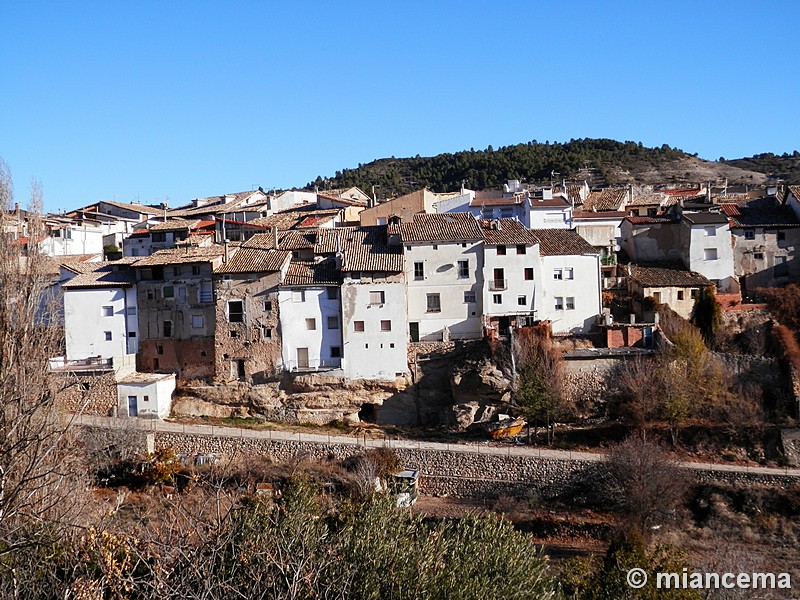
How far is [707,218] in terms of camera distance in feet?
136

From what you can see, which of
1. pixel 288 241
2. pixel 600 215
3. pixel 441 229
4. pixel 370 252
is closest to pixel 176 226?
pixel 288 241

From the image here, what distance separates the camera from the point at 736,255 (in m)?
41.7

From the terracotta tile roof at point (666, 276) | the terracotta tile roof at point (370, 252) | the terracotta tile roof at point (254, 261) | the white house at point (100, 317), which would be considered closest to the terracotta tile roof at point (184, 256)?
the terracotta tile roof at point (254, 261)

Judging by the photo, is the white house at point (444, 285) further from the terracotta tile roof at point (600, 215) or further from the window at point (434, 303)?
the terracotta tile roof at point (600, 215)

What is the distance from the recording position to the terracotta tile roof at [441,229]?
125ft

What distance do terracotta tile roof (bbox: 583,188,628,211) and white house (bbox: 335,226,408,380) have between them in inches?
729

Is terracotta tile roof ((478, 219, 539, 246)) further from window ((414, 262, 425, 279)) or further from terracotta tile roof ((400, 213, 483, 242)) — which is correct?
window ((414, 262, 425, 279))

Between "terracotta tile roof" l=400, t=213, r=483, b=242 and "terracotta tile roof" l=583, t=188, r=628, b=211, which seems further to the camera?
"terracotta tile roof" l=583, t=188, r=628, b=211

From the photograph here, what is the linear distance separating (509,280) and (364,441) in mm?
10032

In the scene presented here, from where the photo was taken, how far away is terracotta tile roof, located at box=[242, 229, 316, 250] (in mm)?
40031

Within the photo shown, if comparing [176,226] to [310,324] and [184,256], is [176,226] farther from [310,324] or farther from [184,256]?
[310,324]

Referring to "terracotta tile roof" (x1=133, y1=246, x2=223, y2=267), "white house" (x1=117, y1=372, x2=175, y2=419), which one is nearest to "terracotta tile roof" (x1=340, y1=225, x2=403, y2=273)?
"terracotta tile roof" (x1=133, y1=246, x2=223, y2=267)

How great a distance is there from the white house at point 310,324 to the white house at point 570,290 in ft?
30.9

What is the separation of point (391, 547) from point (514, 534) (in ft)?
12.2
